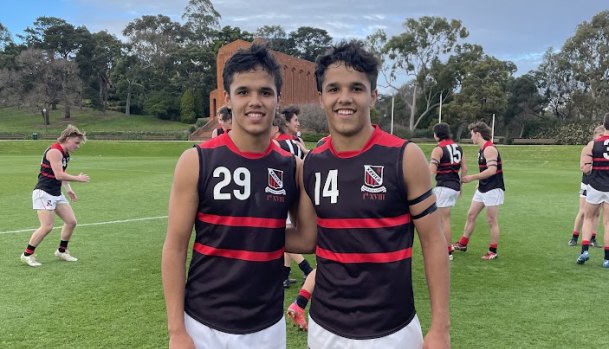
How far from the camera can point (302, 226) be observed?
9.46 ft

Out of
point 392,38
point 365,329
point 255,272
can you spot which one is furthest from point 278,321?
point 392,38

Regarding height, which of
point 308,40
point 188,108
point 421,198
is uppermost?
point 308,40

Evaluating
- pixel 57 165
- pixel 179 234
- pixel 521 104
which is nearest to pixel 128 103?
pixel 521 104

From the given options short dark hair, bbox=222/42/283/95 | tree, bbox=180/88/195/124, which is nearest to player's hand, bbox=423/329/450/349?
short dark hair, bbox=222/42/283/95

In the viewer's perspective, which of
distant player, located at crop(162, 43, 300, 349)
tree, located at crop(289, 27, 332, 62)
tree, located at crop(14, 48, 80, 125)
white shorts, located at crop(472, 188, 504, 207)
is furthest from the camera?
tree, located at crop(289, 27, 332, 62)

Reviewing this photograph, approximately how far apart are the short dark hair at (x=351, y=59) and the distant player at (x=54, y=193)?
254 inches

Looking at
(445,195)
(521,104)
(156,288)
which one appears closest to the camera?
(156,288)

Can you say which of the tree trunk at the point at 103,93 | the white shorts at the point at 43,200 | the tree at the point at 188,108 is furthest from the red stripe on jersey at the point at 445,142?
the tree trunk at the point at 103,93

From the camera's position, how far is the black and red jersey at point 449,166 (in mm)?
8664

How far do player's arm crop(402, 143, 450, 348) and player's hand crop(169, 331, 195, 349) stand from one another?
1.25 meters

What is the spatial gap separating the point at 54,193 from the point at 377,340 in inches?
289

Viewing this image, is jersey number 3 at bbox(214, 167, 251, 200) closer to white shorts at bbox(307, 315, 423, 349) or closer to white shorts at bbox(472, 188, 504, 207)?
white shorts at bbox(307, 315, 423, 349)

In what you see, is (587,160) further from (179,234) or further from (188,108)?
(188,108)

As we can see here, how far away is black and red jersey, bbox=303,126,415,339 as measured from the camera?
254cm
